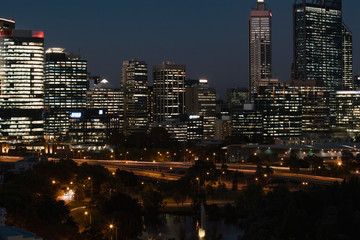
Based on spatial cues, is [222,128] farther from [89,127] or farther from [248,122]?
[89,127]

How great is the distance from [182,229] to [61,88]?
128888 millimetres

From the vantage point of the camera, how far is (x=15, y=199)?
53344 mm

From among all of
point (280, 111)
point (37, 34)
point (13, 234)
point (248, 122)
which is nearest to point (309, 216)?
point (13, 234)

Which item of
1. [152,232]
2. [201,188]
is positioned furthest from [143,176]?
[152,232]

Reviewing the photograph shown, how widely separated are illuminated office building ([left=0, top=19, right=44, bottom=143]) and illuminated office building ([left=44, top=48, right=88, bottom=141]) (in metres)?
11.5

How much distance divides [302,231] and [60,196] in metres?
37.6

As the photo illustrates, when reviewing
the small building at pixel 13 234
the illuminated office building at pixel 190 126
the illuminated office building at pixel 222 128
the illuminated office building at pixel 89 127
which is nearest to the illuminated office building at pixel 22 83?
the illuminated office building at pixel 89 127

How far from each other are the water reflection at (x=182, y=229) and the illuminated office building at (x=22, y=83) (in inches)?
4020

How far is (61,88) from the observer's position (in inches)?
7141

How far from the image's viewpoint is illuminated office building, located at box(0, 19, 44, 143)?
162250 mm

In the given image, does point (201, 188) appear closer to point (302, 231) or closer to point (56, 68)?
point (302, 231)

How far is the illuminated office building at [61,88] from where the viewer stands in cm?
17912

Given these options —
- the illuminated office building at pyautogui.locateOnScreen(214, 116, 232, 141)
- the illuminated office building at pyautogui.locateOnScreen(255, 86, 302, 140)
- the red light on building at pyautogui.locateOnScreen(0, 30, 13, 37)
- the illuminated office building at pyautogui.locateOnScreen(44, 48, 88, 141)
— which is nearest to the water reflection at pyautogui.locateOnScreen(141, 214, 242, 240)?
the red light on building at pyautogui.locateOnScreen(0, 30, 13, 37)

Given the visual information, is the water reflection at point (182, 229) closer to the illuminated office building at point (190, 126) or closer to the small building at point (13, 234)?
the small building at point (13, 234)
